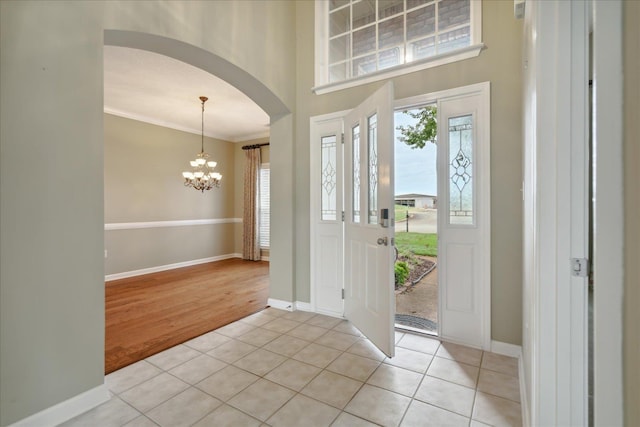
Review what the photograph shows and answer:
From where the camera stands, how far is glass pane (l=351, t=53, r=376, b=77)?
3111 millimetres

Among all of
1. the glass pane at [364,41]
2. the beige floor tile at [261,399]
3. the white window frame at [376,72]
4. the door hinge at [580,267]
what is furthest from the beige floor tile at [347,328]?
the glass pane at [364,41]

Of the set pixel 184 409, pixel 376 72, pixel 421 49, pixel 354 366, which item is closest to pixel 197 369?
pixel 184 409

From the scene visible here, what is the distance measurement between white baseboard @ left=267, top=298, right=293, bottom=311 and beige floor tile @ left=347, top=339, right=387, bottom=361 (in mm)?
1053

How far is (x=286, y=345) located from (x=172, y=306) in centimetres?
187

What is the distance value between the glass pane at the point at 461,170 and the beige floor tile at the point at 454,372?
112cm

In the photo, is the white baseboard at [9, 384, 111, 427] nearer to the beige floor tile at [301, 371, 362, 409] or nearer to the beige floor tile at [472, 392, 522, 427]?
the beige floor tile at [301, 371, 362, 409]

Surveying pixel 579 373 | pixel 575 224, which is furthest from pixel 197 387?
pixel 575 224

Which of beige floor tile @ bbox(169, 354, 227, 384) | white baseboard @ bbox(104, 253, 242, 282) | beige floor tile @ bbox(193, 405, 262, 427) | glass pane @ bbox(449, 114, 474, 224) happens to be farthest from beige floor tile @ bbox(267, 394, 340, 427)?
white baseboard @ bbox(104, 253, 242, 282)

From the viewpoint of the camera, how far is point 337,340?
267 cm

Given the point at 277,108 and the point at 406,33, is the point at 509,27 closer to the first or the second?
the point at 406,33

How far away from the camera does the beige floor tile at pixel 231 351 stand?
2363mm

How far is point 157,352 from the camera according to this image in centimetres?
246

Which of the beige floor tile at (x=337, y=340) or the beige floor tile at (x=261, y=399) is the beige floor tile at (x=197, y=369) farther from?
the beige floor tile at (x=337, y=340)

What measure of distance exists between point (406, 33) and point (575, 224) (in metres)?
2.58
